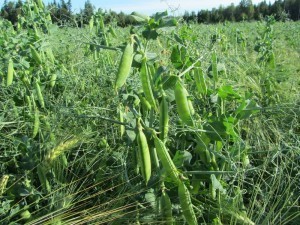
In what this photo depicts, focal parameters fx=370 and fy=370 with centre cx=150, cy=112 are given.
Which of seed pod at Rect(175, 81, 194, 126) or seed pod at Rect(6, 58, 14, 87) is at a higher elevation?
seed pod at Rect(6, 58, 14, 87)

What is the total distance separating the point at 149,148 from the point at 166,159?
10 centimetres

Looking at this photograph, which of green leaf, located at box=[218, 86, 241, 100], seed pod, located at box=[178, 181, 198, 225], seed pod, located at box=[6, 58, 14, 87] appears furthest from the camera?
seed pod, located at box=[6, 58, 14, 87]

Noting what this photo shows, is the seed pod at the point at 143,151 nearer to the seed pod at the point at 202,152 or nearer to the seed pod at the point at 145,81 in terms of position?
the seed pod at the point at 145,81

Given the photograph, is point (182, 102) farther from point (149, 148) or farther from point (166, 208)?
point (166, 208)

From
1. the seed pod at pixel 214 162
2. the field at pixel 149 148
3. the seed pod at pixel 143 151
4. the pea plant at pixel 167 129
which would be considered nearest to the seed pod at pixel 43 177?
the field at pixel 149 148

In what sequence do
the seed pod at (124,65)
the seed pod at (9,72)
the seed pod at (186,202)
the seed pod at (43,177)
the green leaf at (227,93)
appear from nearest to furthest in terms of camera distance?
the seed pod at (124,65), the seed pod at (186,202), the green leaf at (227,93), the seed pod at (43,177), the seed pod at (9,72)

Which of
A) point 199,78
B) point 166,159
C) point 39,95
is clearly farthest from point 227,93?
point 39,95

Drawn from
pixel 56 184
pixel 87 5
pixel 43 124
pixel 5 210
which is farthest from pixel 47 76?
pixel 87 5

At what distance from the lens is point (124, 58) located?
1012 millimetres

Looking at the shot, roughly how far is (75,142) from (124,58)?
51 centimetres

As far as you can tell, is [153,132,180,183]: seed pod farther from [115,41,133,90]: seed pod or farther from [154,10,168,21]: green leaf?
[154,10,168,21]: green leaf

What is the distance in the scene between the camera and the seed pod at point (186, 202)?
1120 mm

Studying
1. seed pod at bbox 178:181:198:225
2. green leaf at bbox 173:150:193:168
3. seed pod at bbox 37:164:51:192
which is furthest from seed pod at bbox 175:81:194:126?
seed pod at bbox 37:164:51:192

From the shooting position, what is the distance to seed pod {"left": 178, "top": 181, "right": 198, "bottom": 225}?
1.12m
